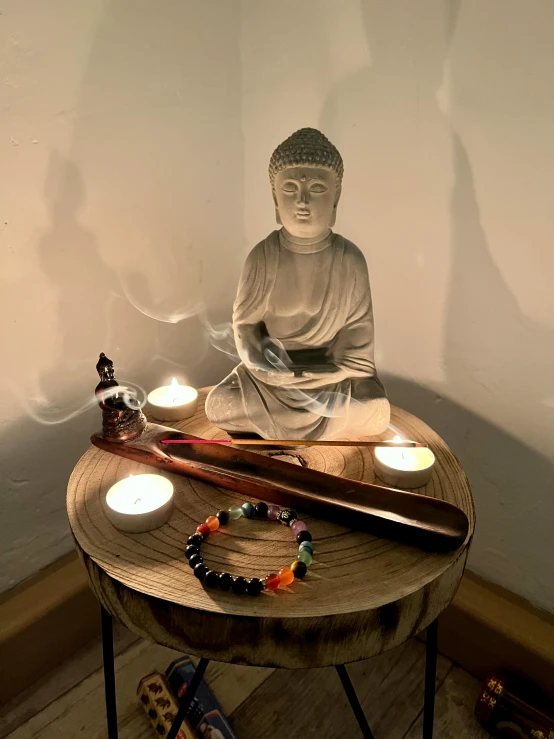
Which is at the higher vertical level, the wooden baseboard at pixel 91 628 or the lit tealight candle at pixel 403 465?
the lit tealight candle at pixel 403 465

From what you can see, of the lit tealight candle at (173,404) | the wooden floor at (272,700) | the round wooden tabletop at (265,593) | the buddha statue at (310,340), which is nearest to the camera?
the round wooden tabletop at (265,593)

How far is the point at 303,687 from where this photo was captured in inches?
55.1

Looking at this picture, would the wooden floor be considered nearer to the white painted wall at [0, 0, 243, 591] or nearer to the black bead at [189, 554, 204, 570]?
the white painted wall at [0, 0, 243, 591]

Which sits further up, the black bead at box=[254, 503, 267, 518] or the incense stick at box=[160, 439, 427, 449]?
the incense stick at box=[160, 439, 427, 449]

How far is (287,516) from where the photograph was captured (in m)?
0.91

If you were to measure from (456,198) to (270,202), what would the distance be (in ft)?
1.72

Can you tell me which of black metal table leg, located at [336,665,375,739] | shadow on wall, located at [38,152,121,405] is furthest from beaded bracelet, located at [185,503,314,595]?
shadow on wall, located at [38,152,121,405]

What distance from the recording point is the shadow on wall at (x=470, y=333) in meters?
1.16

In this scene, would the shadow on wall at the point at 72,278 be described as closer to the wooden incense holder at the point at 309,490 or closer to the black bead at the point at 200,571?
the wooden incense holder at the point at 309,490

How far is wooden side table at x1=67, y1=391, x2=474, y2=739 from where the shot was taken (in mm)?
751

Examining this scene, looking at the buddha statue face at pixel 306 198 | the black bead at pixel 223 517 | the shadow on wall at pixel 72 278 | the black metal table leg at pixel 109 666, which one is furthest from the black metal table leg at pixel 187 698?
the buddha statue face at pixel 306 198

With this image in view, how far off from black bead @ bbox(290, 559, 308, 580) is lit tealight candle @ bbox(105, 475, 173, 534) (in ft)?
0.74

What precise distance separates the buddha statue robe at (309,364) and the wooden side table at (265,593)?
0.60 feet

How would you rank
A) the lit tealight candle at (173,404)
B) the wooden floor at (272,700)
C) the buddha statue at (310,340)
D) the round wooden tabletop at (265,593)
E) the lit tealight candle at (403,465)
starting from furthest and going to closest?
the wooden floor at (272,700), the lit tealight candle at (173,404), the buddha statue at (310,340), the lit tealight candle at (403,465), the round wooden tabletop at (265,593)
